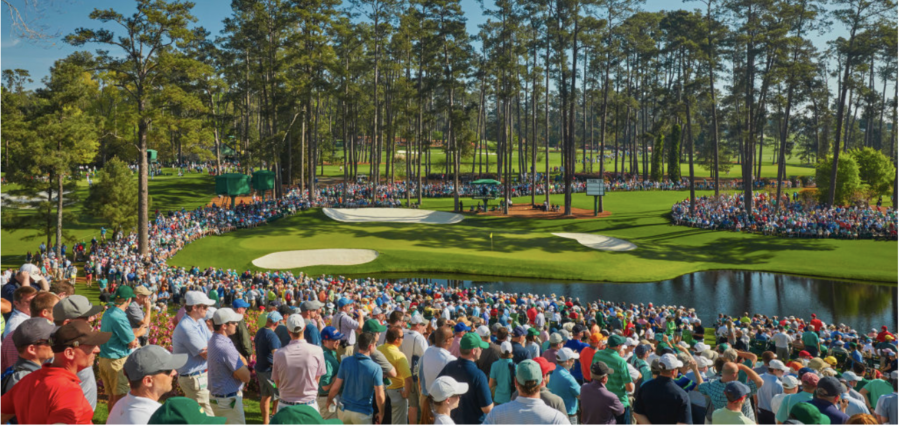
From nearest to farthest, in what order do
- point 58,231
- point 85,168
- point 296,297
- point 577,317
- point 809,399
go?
point 809,399 < point 577,317 < point 296,297 < point 58,231 < point 85,168

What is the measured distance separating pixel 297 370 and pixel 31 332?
2722 millimetres

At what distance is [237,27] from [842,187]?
→ 5762cm

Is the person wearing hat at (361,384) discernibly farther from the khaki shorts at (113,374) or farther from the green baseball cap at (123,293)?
the green baseball cap at (123,293)

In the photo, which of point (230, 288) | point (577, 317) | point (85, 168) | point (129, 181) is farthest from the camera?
point (85, 168)

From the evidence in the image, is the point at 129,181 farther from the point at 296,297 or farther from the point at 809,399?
the point at 809,399

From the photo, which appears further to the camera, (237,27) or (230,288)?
(237,27)

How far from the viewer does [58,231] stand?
31.5m

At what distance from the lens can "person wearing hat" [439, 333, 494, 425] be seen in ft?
22.7

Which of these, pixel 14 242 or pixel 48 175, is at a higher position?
pixel 48 175

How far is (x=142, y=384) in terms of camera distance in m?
4.87

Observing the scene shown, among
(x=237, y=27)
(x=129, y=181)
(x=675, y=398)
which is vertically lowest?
(x=675, y=398)

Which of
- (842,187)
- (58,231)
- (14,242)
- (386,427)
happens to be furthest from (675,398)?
(842,187)

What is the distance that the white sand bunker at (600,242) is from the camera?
39125 mm

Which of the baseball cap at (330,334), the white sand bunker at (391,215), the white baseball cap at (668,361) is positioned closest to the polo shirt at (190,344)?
the baseball cap at (330,334)
